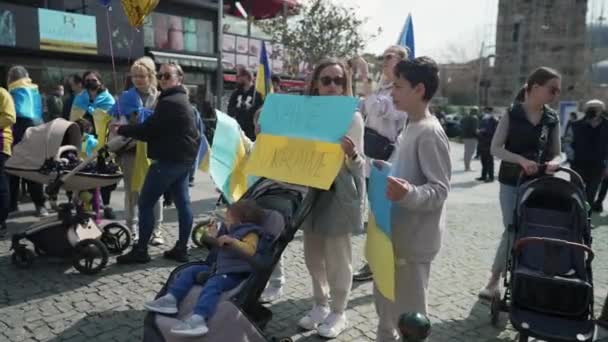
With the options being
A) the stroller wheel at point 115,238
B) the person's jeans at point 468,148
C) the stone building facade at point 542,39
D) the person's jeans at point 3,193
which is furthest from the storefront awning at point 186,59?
the stone building facade at point 542,39

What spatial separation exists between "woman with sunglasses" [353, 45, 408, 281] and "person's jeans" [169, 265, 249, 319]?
1.75m

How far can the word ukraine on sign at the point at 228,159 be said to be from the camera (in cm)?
377

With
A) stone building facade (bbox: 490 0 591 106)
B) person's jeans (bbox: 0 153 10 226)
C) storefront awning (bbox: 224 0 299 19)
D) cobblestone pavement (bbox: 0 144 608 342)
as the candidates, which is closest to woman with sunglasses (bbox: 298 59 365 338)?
cobblestone pavement (bbox: 0 144 608 342)

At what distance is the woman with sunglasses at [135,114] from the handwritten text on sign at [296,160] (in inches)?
91.3

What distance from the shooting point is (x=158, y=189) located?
4516 millimetres

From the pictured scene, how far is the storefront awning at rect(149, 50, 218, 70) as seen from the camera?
1673 cm

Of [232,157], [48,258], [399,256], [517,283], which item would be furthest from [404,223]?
[48,258]

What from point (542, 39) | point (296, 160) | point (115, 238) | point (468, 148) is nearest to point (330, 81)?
point (296, 160)

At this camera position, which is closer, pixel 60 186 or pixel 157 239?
pixel 60 186

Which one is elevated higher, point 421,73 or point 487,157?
point 421,73

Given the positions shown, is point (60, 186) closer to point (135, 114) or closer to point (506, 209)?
point (135, 114)

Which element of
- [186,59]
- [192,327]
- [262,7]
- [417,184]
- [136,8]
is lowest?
[192,327]

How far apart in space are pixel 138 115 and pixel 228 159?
1779 mm

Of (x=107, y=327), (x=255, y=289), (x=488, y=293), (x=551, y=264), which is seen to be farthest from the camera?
(x=488, y=293)
